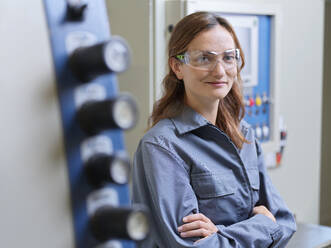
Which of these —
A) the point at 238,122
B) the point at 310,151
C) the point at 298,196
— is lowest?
the point at 298,196

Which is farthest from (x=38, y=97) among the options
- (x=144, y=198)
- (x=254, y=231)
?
(x=254, y=231)

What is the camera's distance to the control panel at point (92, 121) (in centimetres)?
56

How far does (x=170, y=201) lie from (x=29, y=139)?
2.74 ft

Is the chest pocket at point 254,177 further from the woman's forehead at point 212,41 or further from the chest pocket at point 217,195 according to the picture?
the woman's forehead at point 212,41

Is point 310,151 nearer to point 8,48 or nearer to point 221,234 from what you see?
point 221,234

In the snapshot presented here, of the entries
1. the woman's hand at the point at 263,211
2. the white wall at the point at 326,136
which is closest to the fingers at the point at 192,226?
the woman's hand at the point at 263,211

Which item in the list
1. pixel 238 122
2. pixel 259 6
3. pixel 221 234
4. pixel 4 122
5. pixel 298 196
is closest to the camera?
pixel 4 122

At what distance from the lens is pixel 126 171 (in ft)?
1.92

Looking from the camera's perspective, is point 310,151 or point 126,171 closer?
point 126,171

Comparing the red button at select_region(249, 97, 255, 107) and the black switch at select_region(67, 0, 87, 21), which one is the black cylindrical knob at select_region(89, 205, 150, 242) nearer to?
the black switch at select_region(67, 0, 87, 21)

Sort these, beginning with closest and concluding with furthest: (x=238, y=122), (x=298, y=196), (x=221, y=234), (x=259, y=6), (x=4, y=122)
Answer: (x=4, y=122) → (x=221, y=234) → (x=238, y=122) → (x=259, y=6) → (x=298, y=196)

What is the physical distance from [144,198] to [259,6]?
152 cm

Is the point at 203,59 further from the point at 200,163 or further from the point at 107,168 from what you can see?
the point at 107,168

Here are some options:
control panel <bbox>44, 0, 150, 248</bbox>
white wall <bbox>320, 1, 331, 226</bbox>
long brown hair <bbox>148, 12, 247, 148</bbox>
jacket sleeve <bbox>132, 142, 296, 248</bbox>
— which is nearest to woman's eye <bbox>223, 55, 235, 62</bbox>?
long brown hair <bbox>148, 12, 247, 148</bbox>
